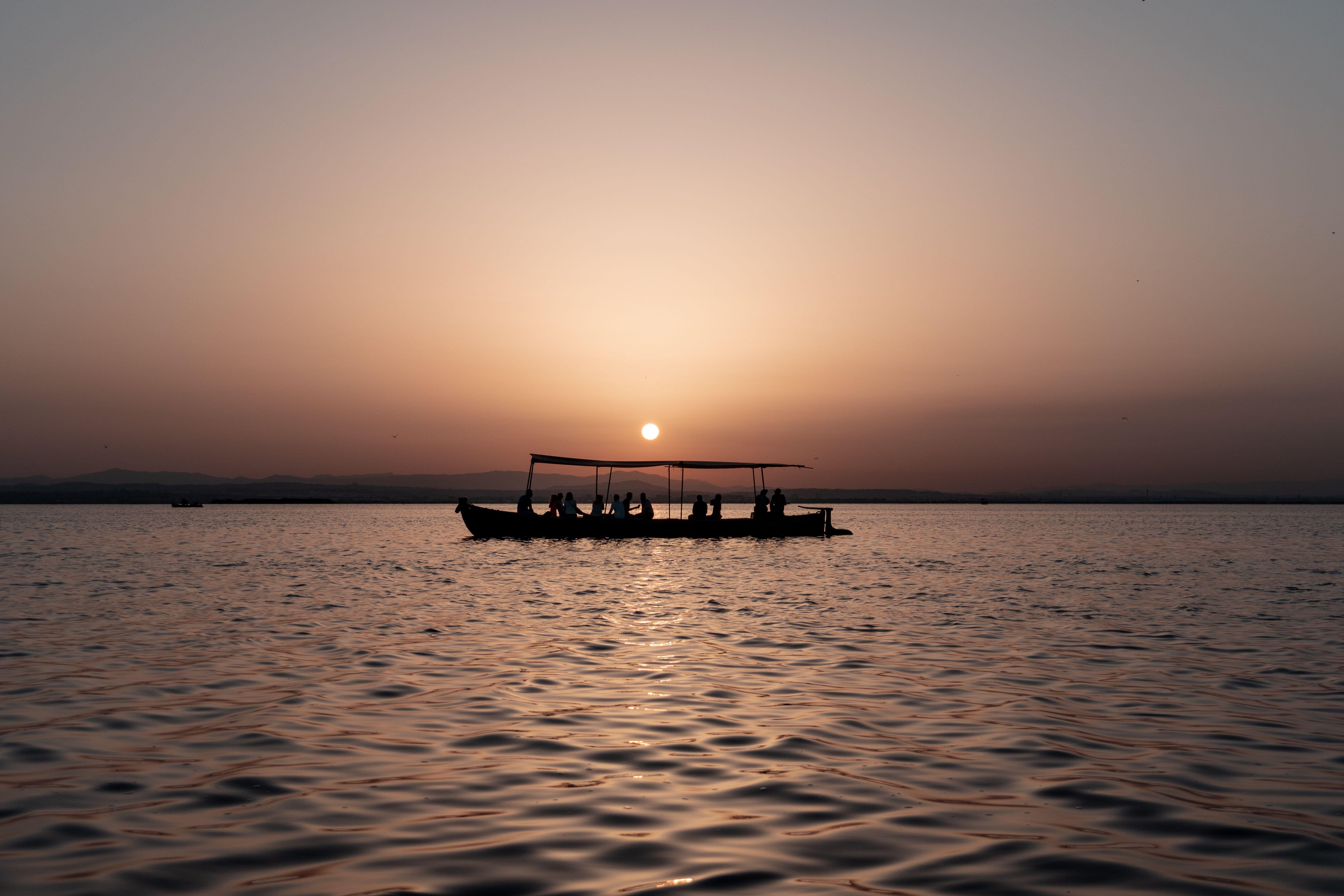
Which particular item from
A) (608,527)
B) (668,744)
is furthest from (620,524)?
(668,744)

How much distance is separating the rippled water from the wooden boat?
24.6 meters

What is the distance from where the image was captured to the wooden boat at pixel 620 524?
160 feet

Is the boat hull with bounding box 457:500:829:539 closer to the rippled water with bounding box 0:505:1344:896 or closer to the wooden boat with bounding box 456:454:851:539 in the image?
the wooden boat with bounding box 456:454:851:539

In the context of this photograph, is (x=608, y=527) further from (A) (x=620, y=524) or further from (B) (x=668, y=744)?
(B) (x=668, y=744)

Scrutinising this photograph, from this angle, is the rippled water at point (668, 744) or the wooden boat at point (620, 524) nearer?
the rippled water at point (668, 744)

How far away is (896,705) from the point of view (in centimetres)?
1110

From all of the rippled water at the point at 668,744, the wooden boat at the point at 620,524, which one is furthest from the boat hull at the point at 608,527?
the rippled water at the point at 668,744

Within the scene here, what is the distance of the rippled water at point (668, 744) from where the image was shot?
5977 mm

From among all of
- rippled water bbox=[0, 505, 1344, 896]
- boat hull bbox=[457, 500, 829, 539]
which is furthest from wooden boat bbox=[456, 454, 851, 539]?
rippled water bbox=[0, 505, 1344, 896]

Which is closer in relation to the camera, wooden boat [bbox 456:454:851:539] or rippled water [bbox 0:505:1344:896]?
rippled water [bbox 0:505:1344:896]

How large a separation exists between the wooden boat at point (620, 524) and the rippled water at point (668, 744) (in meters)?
24.6

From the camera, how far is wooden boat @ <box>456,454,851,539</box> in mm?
48750

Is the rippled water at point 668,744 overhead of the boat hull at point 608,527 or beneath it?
beneath

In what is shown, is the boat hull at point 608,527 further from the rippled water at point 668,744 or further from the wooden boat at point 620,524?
the rippled water at point 668,744
